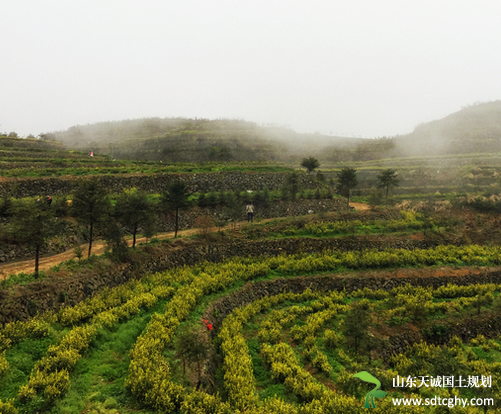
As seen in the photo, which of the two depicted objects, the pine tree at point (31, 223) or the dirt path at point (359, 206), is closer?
the pine tree at point (31, 223)

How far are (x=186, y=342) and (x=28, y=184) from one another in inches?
1026

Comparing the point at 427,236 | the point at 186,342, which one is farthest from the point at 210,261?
the point at 427,236

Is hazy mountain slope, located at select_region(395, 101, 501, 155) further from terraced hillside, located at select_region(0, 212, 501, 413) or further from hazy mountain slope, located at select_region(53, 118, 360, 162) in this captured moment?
terraced hillside, located at select_region(0, 212, 501, 413)

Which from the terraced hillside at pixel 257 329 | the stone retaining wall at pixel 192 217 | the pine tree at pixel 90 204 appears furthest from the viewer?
the stone retaining wall at pixel 192 217

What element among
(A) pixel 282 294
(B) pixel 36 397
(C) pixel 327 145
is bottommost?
(A) pixel 282 294

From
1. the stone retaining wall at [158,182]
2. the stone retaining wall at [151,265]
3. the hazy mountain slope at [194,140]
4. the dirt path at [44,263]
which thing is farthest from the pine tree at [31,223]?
the hazy mountain slope at [194,140]

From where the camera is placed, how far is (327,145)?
258ft

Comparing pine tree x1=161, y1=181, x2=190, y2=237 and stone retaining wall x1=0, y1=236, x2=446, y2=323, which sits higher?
pine tree x1=161, y1=181, x2=190, y2=237

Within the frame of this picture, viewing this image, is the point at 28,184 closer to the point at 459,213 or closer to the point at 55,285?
the point at 55,285

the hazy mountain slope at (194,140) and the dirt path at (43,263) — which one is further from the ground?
the hazy mountain slope at (194,140)

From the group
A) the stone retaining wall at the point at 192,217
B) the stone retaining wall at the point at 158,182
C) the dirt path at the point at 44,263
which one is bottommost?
the dirt path at the point at 44,263

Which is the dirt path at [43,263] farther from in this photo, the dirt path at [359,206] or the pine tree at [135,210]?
the dirt path at [359,206]

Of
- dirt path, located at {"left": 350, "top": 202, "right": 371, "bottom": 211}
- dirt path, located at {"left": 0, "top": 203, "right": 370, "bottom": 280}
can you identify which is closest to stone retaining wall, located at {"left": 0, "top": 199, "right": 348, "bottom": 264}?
dirt path, located at {"left": 0, "top": 203, "right": 370, "bottom": 280}

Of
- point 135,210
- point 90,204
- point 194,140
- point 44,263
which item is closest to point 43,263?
point 44,263
